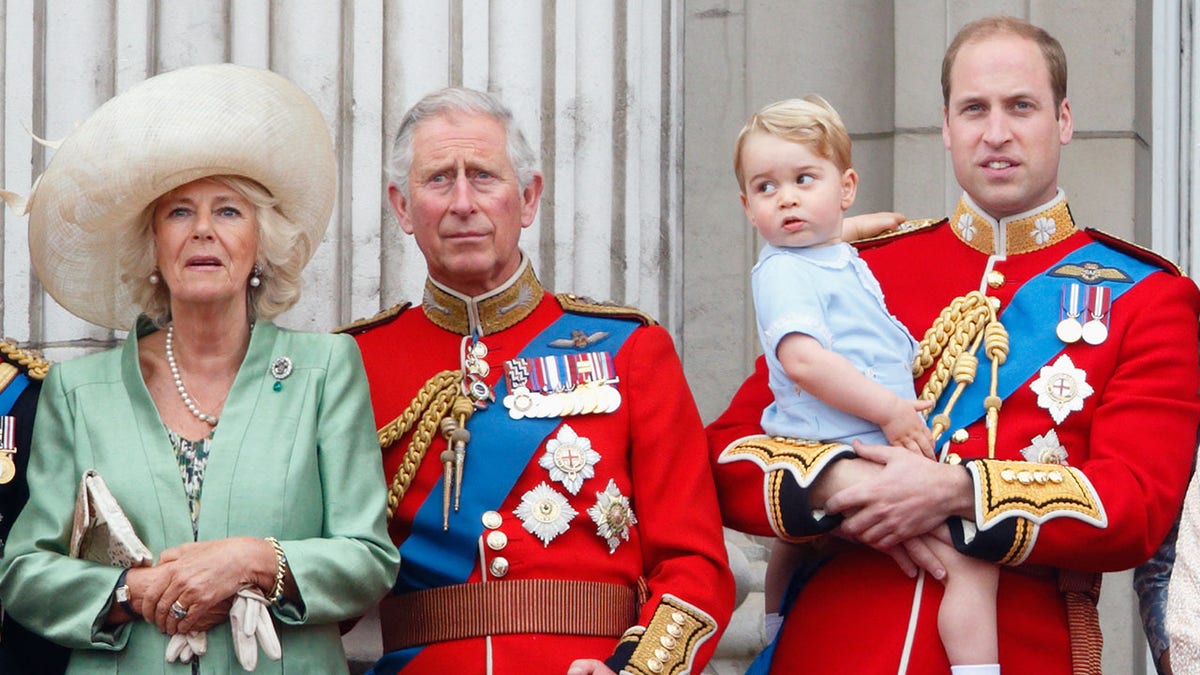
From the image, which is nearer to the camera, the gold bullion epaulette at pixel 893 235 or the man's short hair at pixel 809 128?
the man's short hair at pixel 809 128

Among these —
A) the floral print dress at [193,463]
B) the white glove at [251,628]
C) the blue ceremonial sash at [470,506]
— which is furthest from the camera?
the blue ceremonial sash at [470,506]

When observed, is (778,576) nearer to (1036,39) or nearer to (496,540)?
(496,540)

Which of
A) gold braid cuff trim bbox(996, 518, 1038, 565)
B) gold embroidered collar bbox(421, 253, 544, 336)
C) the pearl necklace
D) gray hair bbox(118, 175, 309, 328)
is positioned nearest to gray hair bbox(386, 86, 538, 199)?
gold embroidered collar bbox(421, 253, 544, 336)

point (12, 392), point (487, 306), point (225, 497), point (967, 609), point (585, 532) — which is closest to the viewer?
point (225, 497)

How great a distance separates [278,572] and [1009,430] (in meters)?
1.34

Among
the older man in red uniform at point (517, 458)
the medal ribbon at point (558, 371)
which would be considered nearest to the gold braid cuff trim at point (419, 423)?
the older man in red uniform at point (517, 458)

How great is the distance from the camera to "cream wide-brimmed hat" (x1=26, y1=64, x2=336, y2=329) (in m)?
3.94

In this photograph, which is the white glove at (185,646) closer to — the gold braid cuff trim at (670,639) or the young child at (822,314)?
the gold braid cuff trim at (670,639)

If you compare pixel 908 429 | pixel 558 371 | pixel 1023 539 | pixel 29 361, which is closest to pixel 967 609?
pixel 1023 539

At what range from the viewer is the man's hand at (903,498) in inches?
157

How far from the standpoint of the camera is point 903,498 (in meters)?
4.00

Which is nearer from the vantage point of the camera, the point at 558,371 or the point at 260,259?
the point at 260,259

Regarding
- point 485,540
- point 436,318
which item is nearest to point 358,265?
point 436,318

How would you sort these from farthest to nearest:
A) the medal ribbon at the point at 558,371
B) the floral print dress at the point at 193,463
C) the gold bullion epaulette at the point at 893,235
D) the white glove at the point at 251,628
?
the gold bullion epaulette at the point at 893,235 → the medal ribbon at the point at 558,371 → the floral print dress at the point at 193,463 → the white glove at the point at 251,628
